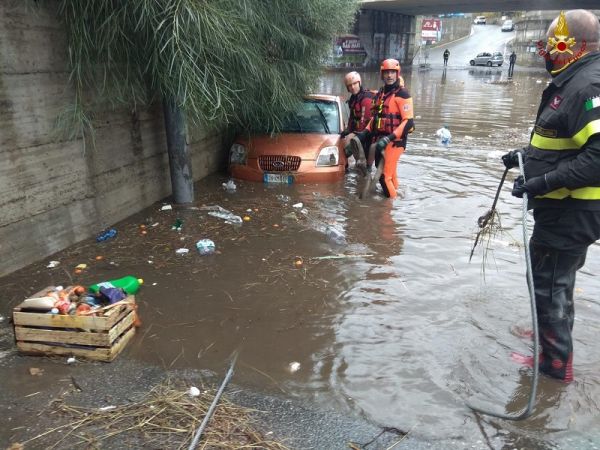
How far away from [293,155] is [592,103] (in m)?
5.78

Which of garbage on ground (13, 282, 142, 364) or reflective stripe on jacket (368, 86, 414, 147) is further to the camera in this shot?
reflective stripe on jacket (368, 86, 414, 147)

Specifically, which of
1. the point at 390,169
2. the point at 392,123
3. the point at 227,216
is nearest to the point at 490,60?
the point at 392,123

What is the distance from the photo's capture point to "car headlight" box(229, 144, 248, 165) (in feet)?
27.8

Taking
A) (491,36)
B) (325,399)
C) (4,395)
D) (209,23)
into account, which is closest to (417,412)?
(325,399)

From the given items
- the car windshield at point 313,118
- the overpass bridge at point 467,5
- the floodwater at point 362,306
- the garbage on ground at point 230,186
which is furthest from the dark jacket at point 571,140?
the overpass bridge at point 467,5

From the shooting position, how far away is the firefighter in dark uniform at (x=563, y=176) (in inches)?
109

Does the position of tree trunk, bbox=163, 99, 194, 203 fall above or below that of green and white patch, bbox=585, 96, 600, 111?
below

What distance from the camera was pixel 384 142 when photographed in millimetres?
7242

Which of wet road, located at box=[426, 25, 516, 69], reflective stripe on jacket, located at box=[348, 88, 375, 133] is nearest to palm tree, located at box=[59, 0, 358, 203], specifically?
reflective stripe on jacket, located at box=[348, 88, 375, 133]

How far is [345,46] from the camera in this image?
163 feet

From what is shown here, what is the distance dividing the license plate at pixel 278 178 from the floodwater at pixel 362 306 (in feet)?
1.41

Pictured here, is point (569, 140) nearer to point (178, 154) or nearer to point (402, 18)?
point (178, 154)

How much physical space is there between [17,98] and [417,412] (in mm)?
4564

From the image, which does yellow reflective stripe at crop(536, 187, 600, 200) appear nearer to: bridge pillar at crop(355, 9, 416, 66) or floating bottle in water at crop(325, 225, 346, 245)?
floating bottle in water at crop(325, 225, 346, 245)
